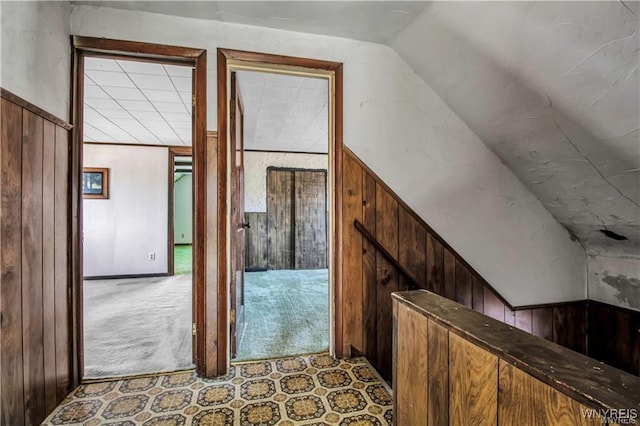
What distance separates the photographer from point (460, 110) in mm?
2180

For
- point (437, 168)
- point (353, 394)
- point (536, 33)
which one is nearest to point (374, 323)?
point (353, 394)

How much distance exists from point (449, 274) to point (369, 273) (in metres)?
0.66

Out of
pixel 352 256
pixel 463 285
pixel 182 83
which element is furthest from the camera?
pixel 182 83

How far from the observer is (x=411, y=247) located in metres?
2.15

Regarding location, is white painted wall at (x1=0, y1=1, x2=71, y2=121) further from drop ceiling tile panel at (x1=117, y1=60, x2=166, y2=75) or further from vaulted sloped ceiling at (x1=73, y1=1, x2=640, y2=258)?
drop ceiling tile panel at (x1=117, y1=60, x2=166, y2=75)

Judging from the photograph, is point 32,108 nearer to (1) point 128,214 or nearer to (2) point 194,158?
(2) point 194,158

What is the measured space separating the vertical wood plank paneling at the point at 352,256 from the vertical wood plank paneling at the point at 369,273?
0.03 meters

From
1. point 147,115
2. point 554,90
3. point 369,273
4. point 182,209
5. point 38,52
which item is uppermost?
point 147,115

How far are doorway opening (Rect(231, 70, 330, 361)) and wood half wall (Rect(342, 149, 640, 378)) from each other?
0.39 meters

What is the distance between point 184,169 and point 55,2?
6.81m

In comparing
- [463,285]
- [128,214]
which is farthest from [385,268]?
[128,214]

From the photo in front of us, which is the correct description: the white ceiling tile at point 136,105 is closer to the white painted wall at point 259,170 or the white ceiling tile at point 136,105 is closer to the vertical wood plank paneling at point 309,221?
the white painted wall at point 259,170

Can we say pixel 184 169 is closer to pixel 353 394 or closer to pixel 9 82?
pixel 9 82

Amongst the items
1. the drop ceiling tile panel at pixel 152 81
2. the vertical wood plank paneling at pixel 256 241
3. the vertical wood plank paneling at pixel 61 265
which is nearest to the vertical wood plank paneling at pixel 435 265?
the vertical wood plank paneling at pixel 61 265
